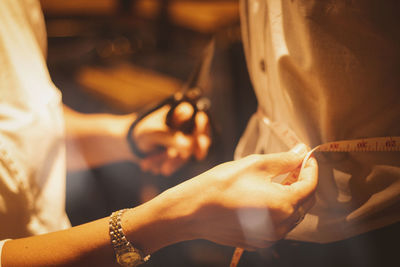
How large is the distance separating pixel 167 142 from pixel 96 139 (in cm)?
26

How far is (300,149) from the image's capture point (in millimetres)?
484

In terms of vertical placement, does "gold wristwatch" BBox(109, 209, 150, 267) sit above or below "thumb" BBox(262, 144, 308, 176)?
below

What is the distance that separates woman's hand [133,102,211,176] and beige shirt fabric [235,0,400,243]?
0.29m

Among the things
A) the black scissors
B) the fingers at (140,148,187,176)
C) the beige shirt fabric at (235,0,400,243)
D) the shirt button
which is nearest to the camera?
the beige shirt fabric at (235,0,400,243)

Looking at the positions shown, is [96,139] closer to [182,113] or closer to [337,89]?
[182,113]

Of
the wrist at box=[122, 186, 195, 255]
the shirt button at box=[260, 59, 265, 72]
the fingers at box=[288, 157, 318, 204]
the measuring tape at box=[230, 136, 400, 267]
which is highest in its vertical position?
the shirt button at box=[260, 59, 265, 72]

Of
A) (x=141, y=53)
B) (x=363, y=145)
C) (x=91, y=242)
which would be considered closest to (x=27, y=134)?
(x=91, y=242)

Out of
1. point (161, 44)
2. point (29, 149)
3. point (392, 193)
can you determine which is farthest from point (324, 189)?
point (161, 44)

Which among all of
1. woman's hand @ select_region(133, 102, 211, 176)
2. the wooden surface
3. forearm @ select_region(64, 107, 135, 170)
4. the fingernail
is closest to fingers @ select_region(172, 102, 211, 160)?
woman's hand @ select_region(133, 102, 211, 176)

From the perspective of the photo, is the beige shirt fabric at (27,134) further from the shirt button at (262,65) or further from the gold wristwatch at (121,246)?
the shirt button at (262,65)

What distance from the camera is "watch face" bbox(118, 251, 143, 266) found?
1.65ft

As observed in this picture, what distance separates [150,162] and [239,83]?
2.13ft

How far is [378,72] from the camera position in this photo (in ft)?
1.37

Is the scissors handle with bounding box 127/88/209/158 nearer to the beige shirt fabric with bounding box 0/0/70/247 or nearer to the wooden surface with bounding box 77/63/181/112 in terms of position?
the beige shirt fabric with bounding box 0/0/70/247
